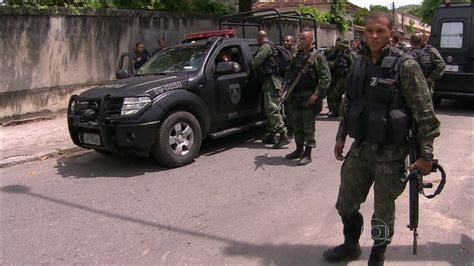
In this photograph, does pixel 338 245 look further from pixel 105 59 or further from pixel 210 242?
pixel 105 59

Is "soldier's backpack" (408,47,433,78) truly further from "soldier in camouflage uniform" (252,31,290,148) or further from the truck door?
the truck door

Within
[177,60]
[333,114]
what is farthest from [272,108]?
[333,114]

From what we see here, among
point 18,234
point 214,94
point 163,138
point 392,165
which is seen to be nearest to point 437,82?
point 214,94

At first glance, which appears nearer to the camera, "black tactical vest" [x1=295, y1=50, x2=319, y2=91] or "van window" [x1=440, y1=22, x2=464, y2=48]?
"black tactical vest" [x1=295, y1=50, x2=319, y2=91]

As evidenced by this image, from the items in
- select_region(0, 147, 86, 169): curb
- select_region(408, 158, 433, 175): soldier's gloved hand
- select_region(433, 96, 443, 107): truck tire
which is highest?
select_region(408, 158, 433, 175): soldier's gloved hand

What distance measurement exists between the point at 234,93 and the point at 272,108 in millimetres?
620

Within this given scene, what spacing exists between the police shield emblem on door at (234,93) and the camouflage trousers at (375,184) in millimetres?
4018

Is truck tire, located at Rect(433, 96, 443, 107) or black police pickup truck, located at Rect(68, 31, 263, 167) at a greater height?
black police pickup truck, located at Rect(68, 31, 263, 167)

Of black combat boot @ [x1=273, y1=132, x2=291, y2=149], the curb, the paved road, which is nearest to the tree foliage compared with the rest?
the curb

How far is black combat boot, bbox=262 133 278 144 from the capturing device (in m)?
7.49

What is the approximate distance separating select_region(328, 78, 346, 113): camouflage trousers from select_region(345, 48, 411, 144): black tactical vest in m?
6.36

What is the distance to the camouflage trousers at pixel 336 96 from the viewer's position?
31.3 feet

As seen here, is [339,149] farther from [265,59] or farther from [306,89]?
[265,59]

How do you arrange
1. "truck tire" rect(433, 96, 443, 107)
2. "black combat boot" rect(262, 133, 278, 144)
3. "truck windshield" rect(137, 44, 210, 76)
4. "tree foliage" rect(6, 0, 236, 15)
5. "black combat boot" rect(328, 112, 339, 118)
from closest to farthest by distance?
"truck windshield" rect(137, 44, 210, 76) < "black combat boot" rect(262, 133, 278, 144) < "tree foliage" rect(6, 0, 236, 15) < "black combat boot" rect(328, 112, 339, 118) < "truck tire" rect(433, 96, 443, 107)
